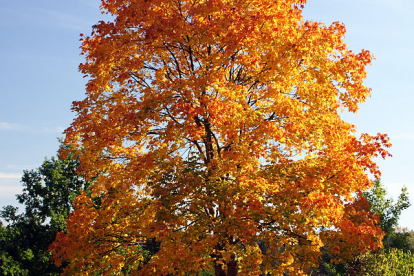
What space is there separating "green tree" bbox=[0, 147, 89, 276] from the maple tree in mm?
24513

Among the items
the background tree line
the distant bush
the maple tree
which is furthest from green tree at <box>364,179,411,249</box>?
the maple tree

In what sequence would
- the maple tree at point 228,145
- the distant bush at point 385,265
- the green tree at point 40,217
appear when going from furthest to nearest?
1. the green tree at point 40,217
2. the distant bush at point 385,265
3. the maple tree at point 228,145

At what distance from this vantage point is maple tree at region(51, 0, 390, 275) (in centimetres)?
1344

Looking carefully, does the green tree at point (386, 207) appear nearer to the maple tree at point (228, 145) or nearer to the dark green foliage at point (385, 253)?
the dark green foliage at point (385, 253)

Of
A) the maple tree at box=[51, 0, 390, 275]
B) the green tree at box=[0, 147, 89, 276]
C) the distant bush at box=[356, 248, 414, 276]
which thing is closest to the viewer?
the maple tree at box=[51, 0, 390, 275]

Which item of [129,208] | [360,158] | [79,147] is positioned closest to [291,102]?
[360,158]

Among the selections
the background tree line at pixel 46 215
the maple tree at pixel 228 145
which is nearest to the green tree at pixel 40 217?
the background tree line at pixel 46 215

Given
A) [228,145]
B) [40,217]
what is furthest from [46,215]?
[228,145]

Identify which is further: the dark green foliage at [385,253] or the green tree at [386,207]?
the green tree at [386,207]

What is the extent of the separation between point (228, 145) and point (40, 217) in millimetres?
32947

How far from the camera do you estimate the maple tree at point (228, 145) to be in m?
13.4

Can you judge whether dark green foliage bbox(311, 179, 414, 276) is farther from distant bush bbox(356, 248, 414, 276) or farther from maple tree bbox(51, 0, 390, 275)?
maple tree bbox(51, 0, 390, 275)

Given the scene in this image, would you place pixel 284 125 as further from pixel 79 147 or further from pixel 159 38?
pixel 79 147

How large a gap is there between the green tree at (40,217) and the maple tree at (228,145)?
80.4ft
